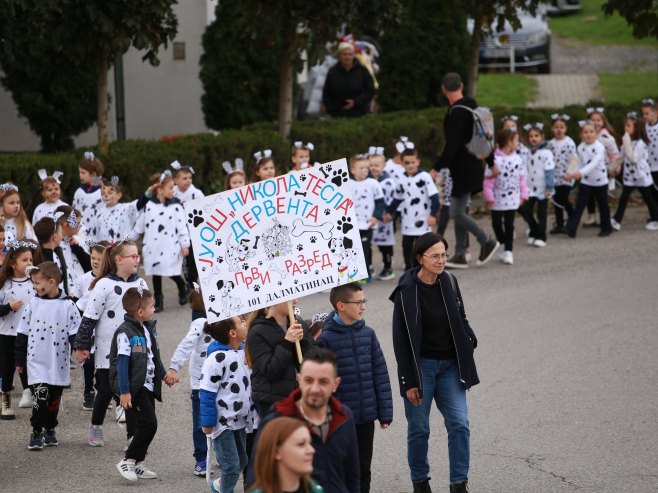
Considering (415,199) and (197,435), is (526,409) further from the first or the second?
(415,199)

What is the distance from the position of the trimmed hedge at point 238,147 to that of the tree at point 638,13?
1.34 meters

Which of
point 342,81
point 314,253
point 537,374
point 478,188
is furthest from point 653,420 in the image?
point 342,81

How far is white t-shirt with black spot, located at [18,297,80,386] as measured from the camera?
9.34 m

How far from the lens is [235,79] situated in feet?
73.7

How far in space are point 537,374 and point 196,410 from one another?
354cm

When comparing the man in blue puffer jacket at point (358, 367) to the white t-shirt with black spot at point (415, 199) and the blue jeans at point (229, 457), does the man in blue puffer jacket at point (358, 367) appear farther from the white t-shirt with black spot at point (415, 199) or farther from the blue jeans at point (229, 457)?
the white t-shirt with black spot at point (415, 199)

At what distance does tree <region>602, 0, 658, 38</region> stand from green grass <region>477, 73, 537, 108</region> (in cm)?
767

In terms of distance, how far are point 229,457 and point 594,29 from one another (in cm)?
3778

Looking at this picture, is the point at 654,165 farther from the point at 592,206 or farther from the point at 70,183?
the point at 70,183

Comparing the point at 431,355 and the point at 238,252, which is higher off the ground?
the point at 238,252

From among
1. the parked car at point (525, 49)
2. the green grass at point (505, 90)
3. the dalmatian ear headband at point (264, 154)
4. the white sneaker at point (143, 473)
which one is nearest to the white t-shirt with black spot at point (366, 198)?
the dalmatian ear headband at point (264, 154)

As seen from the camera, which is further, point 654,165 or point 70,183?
point 654,165

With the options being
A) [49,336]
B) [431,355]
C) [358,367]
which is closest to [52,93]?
[49,336]

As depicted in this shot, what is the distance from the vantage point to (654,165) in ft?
59.4
